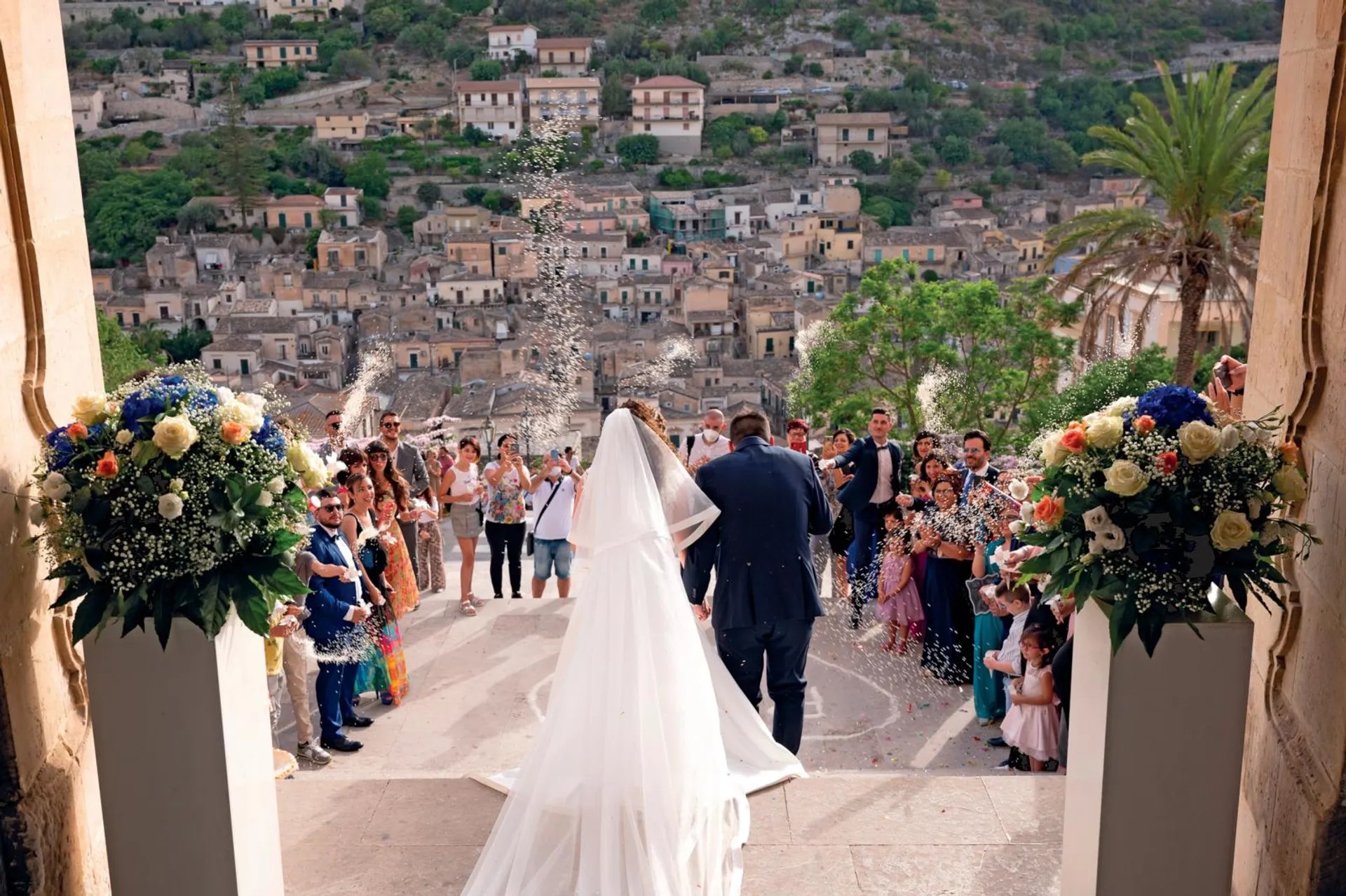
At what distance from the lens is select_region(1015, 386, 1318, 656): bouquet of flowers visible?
3070 mm

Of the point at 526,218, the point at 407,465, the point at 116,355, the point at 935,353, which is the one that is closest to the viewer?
the point at 407,465

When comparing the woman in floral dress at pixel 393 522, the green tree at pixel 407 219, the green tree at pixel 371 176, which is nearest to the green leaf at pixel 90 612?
the woman in floral dress at pixel 393 522

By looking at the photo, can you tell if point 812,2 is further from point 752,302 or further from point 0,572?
point 0,572

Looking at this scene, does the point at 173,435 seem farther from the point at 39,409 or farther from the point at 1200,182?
the point at 1200,182

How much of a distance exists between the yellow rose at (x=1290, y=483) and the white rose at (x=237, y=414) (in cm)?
243

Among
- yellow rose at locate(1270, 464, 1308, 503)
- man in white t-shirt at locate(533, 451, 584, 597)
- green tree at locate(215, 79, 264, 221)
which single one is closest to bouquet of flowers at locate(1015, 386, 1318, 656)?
yellow rose at locate(1270, 464, 1308, 503)

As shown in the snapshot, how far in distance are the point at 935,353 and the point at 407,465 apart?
611 inches

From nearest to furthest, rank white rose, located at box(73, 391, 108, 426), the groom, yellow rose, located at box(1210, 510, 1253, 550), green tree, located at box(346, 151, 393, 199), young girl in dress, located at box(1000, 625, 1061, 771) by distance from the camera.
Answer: yellow rose, located at box(1210, 510, 1253, 550) → white rose, located at box(73, 391, 108, 426) → the groom → young girl in dress, located at box(1000, 625, 1061, 771) → green tree, located at box(346, 151, 393, 199)

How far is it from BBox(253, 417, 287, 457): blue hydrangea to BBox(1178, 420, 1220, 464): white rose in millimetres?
2163

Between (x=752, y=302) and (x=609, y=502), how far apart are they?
49.5m

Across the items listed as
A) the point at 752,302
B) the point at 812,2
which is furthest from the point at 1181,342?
the point at 812,2

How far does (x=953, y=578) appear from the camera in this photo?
601 cm

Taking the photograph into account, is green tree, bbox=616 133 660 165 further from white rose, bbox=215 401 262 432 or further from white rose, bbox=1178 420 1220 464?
white rose, bbox=1178 420 1220 464

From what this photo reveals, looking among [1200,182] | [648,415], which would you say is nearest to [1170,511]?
[648,415]
